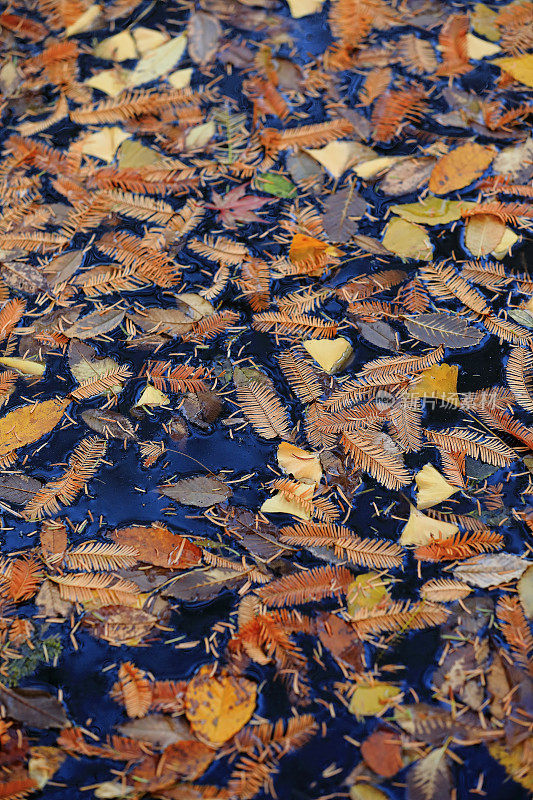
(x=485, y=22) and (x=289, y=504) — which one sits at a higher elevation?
(x=485, y=22)

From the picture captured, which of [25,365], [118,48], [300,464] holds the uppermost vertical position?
[118,48]

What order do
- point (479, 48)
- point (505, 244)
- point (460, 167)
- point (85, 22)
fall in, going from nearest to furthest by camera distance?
point (505, 244)
point (460, 167)
point (479, 48)
point (85, 22)

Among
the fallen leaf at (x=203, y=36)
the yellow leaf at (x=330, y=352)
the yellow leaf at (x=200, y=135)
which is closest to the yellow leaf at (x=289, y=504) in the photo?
the yellow leaf at (x=330, y=352)

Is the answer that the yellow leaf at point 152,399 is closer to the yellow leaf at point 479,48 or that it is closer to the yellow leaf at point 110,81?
the yellow leaf at point 110,81

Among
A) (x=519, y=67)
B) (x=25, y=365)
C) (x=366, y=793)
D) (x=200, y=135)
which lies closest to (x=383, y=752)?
(x=366, y=793)

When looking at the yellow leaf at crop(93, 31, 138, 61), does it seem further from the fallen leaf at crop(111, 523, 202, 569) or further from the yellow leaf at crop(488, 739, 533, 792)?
the yellow leaf at crop(488, 739, 533, 792)

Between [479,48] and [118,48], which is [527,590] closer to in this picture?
[479,48]

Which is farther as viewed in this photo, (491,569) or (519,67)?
(519,67)
